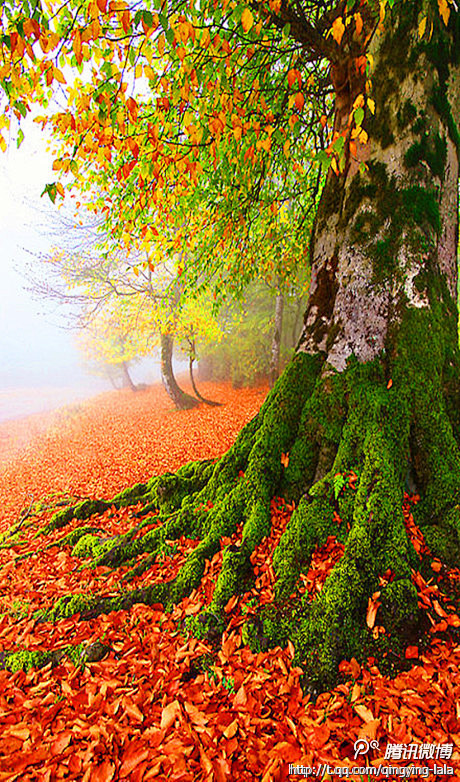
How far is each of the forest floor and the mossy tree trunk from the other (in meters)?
0.14

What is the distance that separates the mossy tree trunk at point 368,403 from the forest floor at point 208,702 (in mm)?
141

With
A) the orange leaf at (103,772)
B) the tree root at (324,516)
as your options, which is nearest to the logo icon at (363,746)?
the tree root at (324,516)

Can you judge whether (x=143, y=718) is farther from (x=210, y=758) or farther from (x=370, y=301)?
(x=370, y=301)

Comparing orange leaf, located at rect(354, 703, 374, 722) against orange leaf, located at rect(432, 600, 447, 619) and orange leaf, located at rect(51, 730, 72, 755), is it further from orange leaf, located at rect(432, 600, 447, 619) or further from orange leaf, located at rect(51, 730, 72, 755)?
orange leaf, located at rect(51, 730, 72, 755)

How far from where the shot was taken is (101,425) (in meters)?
15.8

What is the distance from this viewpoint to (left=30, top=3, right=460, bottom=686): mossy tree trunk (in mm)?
2371

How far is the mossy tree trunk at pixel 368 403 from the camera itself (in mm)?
2371

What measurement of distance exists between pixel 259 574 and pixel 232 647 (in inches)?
21.6

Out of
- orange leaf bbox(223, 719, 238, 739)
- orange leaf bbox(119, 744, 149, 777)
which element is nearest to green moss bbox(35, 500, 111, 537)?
orange leaf bbox(119, 744, 149, 777)

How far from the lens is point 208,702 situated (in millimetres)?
2156

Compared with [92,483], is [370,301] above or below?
above

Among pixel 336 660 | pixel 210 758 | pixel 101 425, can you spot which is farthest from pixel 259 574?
pixel 101 425

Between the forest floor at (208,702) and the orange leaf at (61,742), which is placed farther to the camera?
the orange leaf at (61,742)

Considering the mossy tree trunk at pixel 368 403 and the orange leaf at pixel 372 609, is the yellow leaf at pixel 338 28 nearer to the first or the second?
the mossy tree trunk at pixel 368 403
